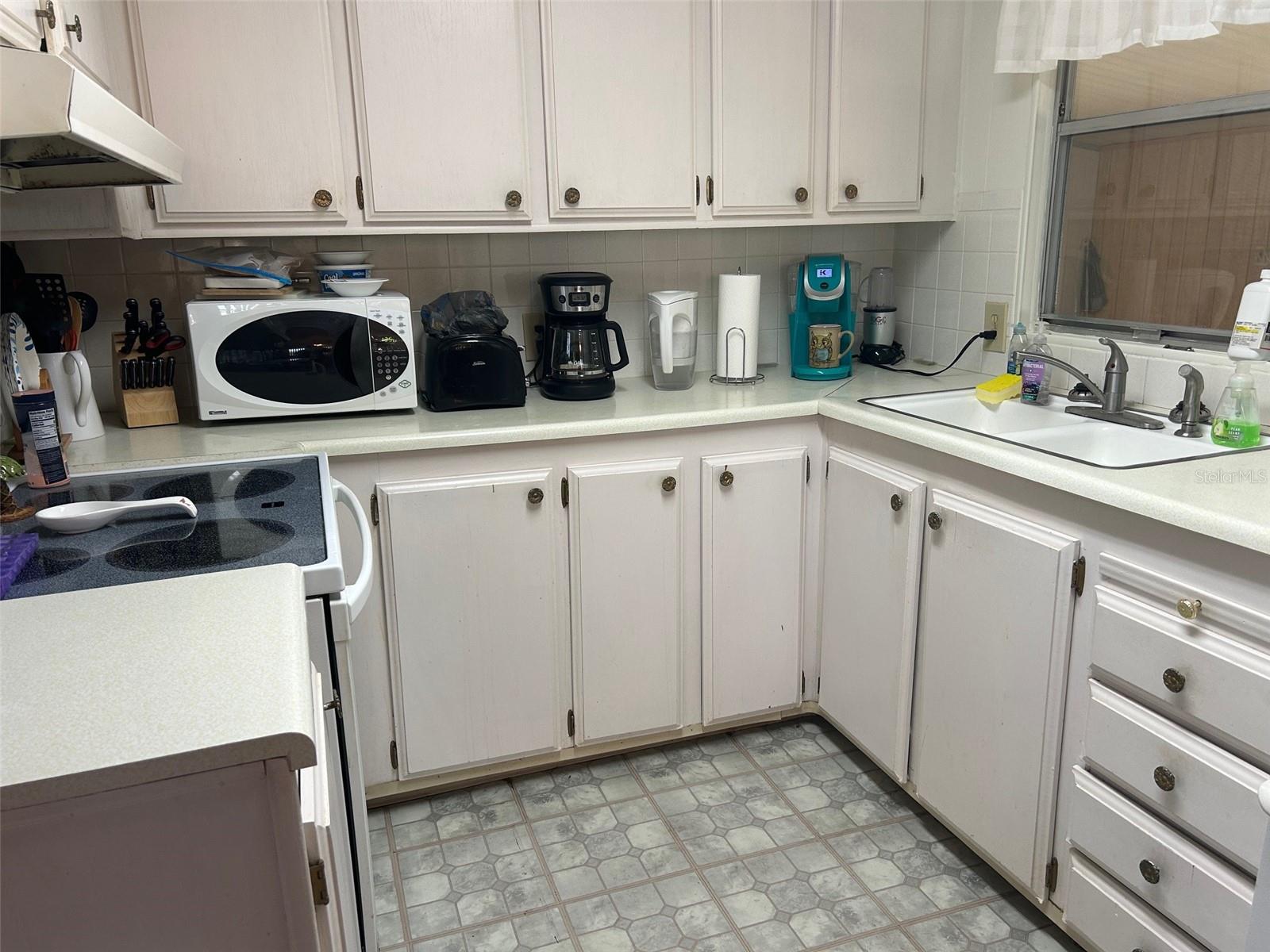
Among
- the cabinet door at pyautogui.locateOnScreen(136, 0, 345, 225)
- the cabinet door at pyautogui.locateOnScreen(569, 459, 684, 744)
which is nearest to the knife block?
the cabinet door at pyautogui.locateOnScreen(136, 0, 345, 225)

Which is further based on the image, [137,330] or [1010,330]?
[1010,330]

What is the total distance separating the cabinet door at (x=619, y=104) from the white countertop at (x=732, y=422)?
1.66ft

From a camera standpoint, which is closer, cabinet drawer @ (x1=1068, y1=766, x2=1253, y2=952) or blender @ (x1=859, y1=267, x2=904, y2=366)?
cabinet drawer @ (x1=1068, y1=766, x2=1253, y2=952)

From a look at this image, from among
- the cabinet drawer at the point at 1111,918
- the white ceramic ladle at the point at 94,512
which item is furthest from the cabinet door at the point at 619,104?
the cabinet drawer at the point at 1111,918

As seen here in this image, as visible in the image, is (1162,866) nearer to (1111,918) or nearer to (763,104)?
(1111,918)

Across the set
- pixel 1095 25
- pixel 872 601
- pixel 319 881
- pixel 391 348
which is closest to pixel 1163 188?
pixel 1095 25

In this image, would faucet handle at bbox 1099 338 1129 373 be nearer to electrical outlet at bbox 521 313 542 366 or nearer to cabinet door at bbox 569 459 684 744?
cabinet door at bbox 569 459 684 744

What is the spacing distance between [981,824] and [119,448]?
1.92 metres

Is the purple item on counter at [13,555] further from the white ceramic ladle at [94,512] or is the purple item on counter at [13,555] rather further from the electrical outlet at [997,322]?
the electrical outlet at [997,322]

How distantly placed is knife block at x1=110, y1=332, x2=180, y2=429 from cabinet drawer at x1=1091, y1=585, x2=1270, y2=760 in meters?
1.95

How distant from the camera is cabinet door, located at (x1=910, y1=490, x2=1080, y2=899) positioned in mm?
1627

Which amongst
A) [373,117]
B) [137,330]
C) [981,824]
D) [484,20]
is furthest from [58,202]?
[981,824]

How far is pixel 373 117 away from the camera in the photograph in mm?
2031

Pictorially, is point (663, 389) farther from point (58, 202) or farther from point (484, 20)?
point (58, 202)
